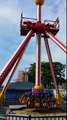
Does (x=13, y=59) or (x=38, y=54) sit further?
(x=38, y=54)

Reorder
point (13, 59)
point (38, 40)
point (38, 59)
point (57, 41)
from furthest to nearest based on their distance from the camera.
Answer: point (38, 40)
point (38, 59)
point (57, 41)
point (13, 59)

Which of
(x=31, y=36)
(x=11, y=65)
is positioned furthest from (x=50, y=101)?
(x=31, y=36)

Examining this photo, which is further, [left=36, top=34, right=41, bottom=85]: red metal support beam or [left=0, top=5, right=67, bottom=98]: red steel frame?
[left=36, top=34, right=41, bottom=85]: red metal support beam

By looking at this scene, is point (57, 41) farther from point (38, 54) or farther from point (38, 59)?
point (38, 59)

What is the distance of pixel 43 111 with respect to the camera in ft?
73.7

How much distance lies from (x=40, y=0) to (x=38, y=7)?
690 millimetres

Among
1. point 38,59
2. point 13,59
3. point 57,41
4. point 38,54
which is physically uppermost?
point 57,41

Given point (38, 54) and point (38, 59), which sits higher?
point (38, 54)

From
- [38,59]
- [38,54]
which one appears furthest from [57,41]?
[38,59]

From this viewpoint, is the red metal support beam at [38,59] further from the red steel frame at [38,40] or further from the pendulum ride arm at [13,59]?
the pendulum ride arm at [13,59]

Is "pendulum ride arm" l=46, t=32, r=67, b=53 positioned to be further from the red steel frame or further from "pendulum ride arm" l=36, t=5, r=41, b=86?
"pendulum ride arm" l=36, t=5, r=41, b=86

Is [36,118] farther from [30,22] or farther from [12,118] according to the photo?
[30,22]

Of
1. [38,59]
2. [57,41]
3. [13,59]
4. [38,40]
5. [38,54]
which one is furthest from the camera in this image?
[38,40]

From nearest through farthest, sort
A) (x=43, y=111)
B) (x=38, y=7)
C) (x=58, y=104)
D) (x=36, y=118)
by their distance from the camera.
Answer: (x=36, y=118) → (x=43, y=111) → (x=58, y=104) → (x=38, y=7)
